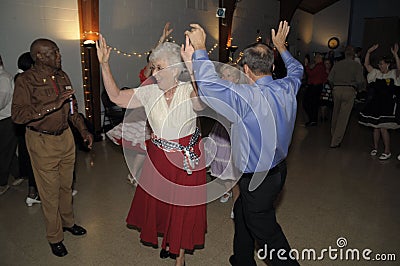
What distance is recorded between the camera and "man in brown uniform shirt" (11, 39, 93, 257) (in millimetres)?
2285

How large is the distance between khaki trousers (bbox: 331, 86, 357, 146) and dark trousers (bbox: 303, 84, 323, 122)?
1.70m

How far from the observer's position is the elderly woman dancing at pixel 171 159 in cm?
203

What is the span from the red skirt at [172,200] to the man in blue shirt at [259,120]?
36 cm

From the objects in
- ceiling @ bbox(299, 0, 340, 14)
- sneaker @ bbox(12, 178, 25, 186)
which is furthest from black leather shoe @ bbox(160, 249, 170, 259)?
ceiling @ bbox(299, 0, 340, 14)

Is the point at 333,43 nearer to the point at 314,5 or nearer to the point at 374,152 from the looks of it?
the point at 314,5

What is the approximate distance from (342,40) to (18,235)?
13297 millimetres

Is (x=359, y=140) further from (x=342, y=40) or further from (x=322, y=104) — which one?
(x=342, y=40)

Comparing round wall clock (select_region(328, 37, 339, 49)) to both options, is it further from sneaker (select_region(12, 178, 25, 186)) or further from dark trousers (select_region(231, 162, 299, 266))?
dark trousers (select_region(231, 162, 299, 266))

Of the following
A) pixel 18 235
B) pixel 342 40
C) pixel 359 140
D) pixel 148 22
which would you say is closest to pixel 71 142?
pixel 18 235

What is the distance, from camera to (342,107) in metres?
5.56

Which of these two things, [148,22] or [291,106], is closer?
[291,106]

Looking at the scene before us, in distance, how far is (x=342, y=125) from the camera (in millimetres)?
5594

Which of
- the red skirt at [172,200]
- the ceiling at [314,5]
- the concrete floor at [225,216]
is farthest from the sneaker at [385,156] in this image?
the ceiling at [314,5]

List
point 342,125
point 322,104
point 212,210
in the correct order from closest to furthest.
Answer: point 212,210, point 342,125, point 322,104
